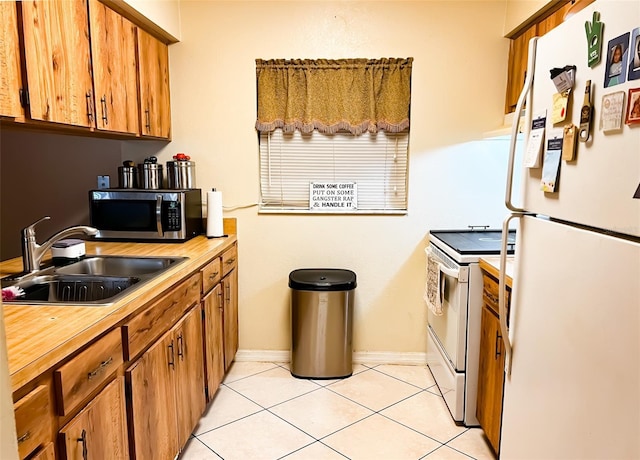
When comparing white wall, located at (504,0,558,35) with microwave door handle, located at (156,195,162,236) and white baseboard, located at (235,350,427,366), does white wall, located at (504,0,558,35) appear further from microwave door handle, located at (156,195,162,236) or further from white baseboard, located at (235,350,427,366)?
microwave door handle, located at (156,195,162,236)

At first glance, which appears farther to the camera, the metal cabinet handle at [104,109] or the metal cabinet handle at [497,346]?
the metal cabinet handle at [104,109]

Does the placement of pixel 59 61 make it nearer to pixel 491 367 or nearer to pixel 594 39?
pixel 594 39

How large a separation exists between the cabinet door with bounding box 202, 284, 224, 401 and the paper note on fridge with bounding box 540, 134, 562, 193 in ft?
5.68

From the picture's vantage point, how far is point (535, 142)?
1.32 metres

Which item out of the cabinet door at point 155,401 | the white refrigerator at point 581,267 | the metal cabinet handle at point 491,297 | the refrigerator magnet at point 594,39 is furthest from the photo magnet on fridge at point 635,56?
the cabinet door at point 155,401

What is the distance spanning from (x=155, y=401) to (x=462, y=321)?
154 cm

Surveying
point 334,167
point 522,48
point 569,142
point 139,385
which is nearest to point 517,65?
point 522,48

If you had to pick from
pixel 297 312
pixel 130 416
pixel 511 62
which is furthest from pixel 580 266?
pixel 511 62

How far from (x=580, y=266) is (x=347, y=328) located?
1910mm

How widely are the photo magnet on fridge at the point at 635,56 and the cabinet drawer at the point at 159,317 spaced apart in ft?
5.12

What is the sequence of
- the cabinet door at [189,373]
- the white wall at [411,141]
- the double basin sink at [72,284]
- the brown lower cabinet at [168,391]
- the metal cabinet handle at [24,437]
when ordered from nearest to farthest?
the metal cabinet handle at [24,437] → the brown lower cabinet at [168,391] → the double basin sink at [72,284] → the cabinet door at [189,373] → the white wall at [411,141]

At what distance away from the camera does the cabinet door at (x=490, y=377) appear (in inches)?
78.3

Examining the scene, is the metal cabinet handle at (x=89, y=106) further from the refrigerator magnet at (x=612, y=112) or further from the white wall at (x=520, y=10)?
the white wall at (x=520, y=10)

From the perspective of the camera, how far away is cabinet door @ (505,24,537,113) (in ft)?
8.36
